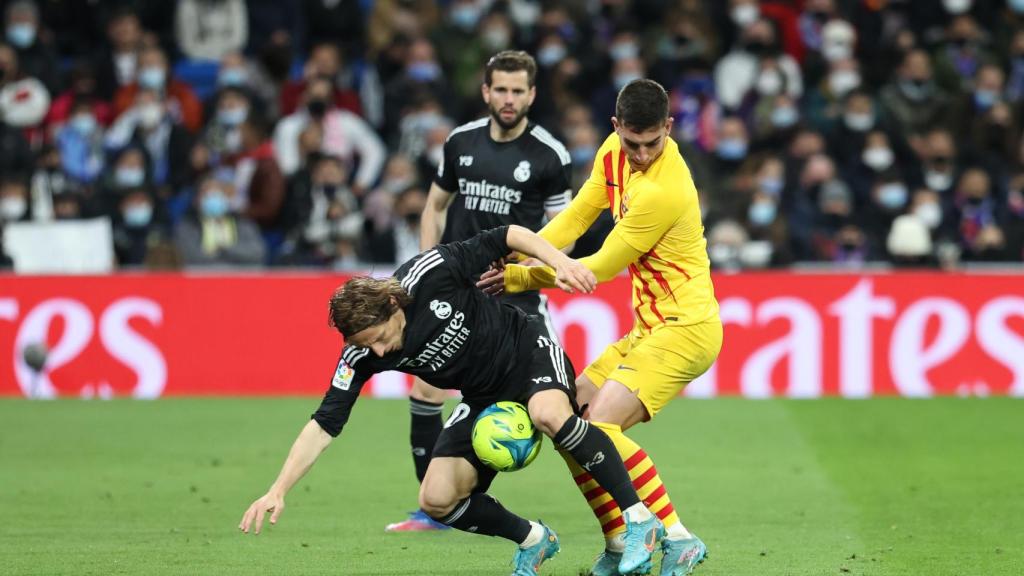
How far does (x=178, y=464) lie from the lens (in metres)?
10.6

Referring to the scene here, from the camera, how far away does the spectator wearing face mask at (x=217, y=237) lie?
50.6 ft

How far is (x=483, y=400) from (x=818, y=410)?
6446 millimetres

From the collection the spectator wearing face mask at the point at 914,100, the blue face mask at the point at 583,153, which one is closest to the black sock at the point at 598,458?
the blue face mask at the point at 583,153

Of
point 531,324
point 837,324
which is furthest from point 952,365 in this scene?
point 531,324

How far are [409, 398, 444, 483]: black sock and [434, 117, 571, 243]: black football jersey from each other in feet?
3.09

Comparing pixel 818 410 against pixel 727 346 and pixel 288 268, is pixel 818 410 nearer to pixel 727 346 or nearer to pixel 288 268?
pixel 727 346

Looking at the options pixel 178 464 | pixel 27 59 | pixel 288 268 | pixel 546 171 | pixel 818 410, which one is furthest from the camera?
pixel 27 59

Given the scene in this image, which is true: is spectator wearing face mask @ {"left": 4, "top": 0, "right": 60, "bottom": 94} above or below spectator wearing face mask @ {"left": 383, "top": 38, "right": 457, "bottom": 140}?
above

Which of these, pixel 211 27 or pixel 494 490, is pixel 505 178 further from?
pixel 211 27

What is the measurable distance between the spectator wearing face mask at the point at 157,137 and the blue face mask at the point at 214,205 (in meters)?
0.83

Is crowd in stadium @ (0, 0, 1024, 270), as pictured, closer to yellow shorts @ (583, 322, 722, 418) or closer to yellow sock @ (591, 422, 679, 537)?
yellow shorts @ (583, 322, 722, 418)

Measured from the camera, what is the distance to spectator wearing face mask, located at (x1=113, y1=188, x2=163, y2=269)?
1573 centimetres

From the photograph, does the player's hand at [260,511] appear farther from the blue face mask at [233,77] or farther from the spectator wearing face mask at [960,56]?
the spectator wearing face mask at [960,56]

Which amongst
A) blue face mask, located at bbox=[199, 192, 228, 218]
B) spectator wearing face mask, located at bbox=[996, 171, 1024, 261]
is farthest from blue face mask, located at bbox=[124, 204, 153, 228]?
spectator wearing face mask, located at bbox=[996, 171, 1024, 261]
